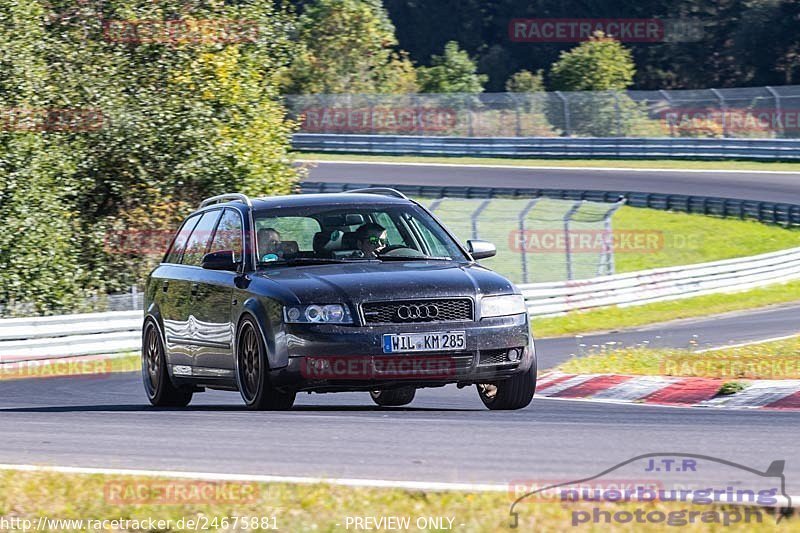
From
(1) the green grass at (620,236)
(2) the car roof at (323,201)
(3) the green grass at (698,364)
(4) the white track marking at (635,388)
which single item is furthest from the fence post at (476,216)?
(2) the car roof at (323,201)

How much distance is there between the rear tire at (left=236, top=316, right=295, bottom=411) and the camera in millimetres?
9180

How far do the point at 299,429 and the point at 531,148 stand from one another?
44596 millimetres

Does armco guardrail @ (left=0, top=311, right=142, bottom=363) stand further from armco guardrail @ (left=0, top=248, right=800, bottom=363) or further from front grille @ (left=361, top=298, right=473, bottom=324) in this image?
front grille @ (left=361, top=298, right=473, bottom=324)

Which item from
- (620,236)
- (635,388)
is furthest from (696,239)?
(635,388)

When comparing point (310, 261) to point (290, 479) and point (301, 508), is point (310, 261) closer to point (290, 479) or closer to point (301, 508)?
point (290, 479)

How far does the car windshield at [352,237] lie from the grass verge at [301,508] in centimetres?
371

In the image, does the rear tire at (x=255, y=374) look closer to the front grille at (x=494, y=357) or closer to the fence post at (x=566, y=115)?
the front grille at (x=494, y=357)

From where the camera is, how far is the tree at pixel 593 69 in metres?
66.0

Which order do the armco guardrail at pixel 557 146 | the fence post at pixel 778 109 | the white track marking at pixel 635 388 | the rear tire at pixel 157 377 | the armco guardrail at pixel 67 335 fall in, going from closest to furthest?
the rear tire at pixel 157 377, the white track marking at pixel 635 388, the armco guardrail at pixel 67 335, the fence post at pixel 778 109, the armco guardrail at pixel 557 146

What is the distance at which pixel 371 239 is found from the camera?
9.99 m

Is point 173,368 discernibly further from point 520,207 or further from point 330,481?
point 520,207

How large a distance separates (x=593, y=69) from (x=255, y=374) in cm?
5875

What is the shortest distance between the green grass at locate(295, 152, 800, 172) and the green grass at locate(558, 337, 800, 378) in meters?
31.1

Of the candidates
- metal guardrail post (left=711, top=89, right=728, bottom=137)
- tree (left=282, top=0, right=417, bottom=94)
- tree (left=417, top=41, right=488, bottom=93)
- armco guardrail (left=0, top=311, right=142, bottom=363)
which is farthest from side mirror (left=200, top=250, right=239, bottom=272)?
tree (left=417, top=41, right=488, bottom=93)
